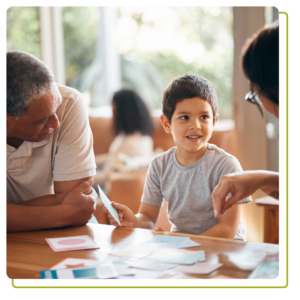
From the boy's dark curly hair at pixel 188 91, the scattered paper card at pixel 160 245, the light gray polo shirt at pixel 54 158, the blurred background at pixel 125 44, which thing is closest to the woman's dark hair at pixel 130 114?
the blurred background at pixel 125 44

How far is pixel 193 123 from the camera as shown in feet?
4.68

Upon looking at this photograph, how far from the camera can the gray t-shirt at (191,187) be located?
141cm

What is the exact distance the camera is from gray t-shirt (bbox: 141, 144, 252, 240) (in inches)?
55.7

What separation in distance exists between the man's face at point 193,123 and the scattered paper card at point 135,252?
545 millimetres

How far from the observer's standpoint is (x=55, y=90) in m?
1.19

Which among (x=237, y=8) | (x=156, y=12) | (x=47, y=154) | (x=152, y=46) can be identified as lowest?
(x=47, y=154)

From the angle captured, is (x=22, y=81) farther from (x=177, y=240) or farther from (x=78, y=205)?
(x=177, y=240)

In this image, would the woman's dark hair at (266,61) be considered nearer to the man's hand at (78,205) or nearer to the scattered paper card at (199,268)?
the scattered paper card at (199,268)

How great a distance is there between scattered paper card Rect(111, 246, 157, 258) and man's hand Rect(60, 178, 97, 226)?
9.9 inches

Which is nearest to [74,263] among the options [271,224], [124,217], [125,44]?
[124,217]

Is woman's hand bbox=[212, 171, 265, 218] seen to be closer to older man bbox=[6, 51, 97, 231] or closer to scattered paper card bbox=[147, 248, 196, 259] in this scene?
scattered paper card bbox=[147, 248, 196, 259]
